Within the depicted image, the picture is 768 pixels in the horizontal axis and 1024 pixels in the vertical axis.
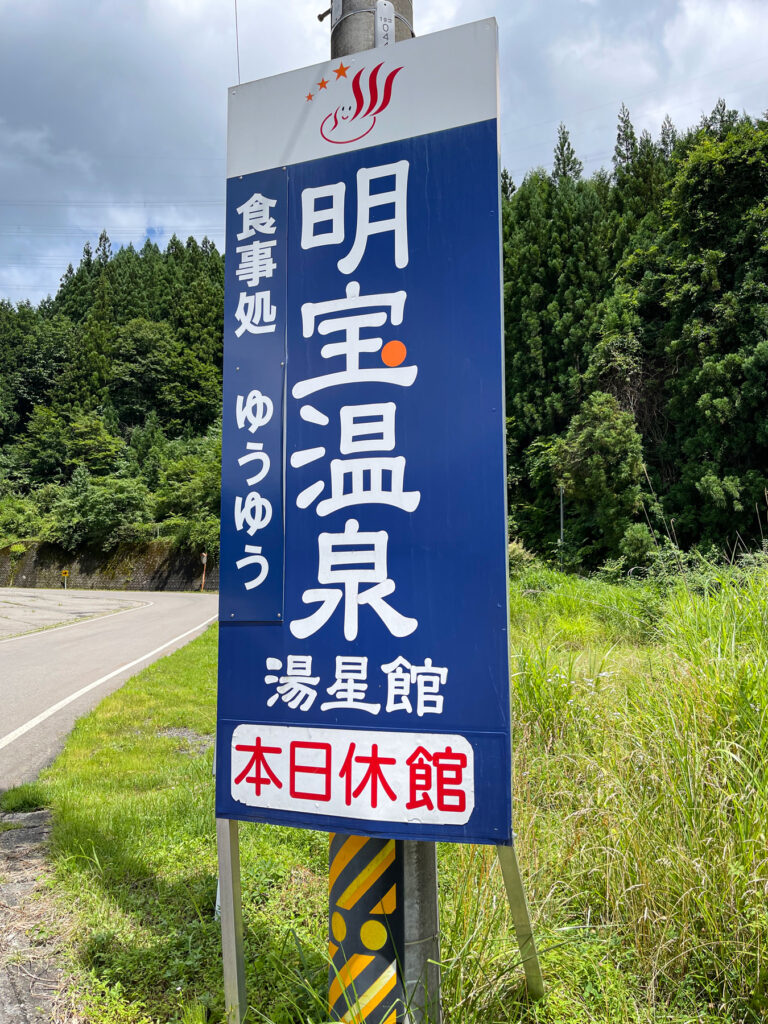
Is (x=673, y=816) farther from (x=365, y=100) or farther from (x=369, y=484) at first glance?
(x=365, y=100)

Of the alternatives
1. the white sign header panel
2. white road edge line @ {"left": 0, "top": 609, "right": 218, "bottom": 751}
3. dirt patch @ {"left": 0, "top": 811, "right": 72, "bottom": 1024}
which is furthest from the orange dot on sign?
white road edge line @ {"left": 0, "top": 609, "right": 218, "bottom": 751}

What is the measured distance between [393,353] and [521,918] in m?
1.46

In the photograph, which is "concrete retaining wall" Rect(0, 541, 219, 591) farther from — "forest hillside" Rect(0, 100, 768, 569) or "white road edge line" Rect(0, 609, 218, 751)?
"white road edge line" Rect(0, 609, 218, 751)

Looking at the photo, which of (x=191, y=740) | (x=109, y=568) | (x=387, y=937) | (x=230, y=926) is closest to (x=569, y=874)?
(x=387, y=937)

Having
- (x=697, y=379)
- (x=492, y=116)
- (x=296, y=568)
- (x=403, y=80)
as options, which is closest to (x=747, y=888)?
(x=296, y=568)

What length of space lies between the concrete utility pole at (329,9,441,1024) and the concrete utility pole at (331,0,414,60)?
87.1 inches

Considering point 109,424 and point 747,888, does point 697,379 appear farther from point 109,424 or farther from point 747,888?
point 109,424

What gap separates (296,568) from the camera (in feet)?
5.98

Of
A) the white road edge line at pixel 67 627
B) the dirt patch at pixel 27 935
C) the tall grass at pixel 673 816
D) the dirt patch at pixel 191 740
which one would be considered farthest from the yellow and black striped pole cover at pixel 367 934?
the white road edge line at pixel 67 627

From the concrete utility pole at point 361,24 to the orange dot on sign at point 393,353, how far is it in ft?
2.99

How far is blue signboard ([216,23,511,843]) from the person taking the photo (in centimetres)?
164

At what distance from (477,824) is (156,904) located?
1703 mm

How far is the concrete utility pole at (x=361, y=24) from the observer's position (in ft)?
6.66

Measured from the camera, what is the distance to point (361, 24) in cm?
204
